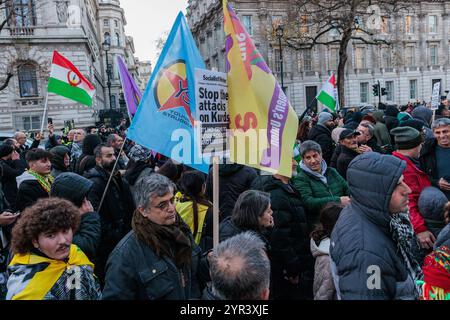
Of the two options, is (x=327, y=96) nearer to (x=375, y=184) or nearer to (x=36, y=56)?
(x=375, y=184)

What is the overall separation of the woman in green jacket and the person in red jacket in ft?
2.17

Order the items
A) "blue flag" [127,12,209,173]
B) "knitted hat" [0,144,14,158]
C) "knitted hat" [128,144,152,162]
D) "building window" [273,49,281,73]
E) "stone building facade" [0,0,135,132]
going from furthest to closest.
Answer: "building window" [273,49,281,73] → "stone building facade" [0,0,135,132] → "knitted hat" [0,144,14,158] → "knitted hat" [128,144,152,162] → "blue flag" [127,12,209,173]

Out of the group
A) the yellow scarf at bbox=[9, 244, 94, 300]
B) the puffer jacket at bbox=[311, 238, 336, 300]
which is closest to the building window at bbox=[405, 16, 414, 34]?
the puffer jacket at bbox=[311, 238, 336, 300]

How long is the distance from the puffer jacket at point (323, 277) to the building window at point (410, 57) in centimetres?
5691

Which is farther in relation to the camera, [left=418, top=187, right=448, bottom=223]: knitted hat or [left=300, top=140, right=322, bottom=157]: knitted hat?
[left=300, top=140, right=322, bottom=157]: knitted hat

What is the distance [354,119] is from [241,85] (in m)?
6.35

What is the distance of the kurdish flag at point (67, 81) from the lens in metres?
7.74

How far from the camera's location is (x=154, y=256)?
259cm

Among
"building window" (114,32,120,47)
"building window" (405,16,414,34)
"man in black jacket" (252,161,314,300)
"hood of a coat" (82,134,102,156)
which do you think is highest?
"building window" (114,32,120,47)

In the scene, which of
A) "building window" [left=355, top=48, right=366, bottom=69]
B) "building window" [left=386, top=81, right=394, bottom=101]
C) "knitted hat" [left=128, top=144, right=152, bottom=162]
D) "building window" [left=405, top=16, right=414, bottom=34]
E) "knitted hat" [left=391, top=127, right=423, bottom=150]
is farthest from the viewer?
"building window" [left=386, top=81, right=394, bottom=101]

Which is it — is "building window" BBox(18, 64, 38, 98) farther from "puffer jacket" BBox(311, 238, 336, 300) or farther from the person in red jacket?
"puffer jacket" BBox(311, 238, 336, 300)

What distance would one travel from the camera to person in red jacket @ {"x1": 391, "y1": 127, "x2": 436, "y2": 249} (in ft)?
13.2
